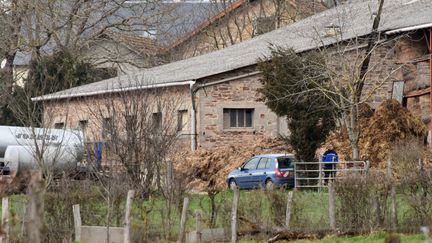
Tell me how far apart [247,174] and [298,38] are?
997 cm

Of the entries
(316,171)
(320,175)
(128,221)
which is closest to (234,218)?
(128,221)

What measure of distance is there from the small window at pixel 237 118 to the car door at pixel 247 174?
541 cm

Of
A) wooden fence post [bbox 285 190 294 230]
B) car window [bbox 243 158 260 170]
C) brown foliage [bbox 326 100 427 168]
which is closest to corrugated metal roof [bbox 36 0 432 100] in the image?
brown foliage [bbox 326 100 427 168]

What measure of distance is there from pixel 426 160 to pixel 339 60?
578cm

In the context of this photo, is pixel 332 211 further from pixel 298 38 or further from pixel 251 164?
pixel 298 38

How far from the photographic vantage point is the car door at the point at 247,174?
3506 centimetres

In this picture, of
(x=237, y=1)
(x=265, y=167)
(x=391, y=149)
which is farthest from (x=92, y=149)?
(x=237, y=1)

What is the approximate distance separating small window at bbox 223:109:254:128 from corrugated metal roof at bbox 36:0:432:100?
1.67 metres

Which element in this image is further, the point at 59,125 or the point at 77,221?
the point at 59,125

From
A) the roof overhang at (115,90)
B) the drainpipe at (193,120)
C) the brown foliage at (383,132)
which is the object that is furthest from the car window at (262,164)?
the drainpipe at (193,120)

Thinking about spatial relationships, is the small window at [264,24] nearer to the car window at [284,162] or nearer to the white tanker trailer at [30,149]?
the white tanker trailer at [30,149]

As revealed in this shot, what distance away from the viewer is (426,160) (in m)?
32.6

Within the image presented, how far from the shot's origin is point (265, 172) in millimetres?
34625

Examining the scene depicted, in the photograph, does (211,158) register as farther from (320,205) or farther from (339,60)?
(320,205)
